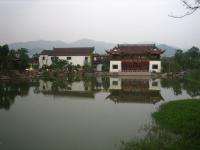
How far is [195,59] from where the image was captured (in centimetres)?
5491

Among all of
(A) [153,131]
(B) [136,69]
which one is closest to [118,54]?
(B) [136,69]

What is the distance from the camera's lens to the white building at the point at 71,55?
53.5m

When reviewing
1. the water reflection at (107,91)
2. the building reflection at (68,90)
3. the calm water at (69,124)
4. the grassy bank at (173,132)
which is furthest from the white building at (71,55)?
the grassy bank at (173,132)

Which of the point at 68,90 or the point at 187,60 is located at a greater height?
the point at 187,60

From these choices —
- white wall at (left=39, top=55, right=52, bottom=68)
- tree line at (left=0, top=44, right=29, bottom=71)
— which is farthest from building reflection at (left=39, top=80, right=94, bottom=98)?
white wall at (left=39, top=55, right=52, bottom=68)

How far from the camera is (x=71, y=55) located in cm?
5456

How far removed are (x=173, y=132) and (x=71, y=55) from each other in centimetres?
4575

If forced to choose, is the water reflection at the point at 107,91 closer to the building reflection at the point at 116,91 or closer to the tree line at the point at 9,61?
the building reflection at the point at 116,91

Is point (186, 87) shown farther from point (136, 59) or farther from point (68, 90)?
point (136, 59)

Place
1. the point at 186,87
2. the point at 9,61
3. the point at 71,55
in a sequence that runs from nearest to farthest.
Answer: the point at 186,87 < the point at 9,61 < the point at 71,55

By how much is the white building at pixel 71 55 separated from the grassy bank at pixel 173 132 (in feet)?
134

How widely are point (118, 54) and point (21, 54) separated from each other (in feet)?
53.3

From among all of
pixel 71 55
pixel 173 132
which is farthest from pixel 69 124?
pixel 71 55

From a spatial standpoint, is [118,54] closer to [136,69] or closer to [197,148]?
[136,69]
